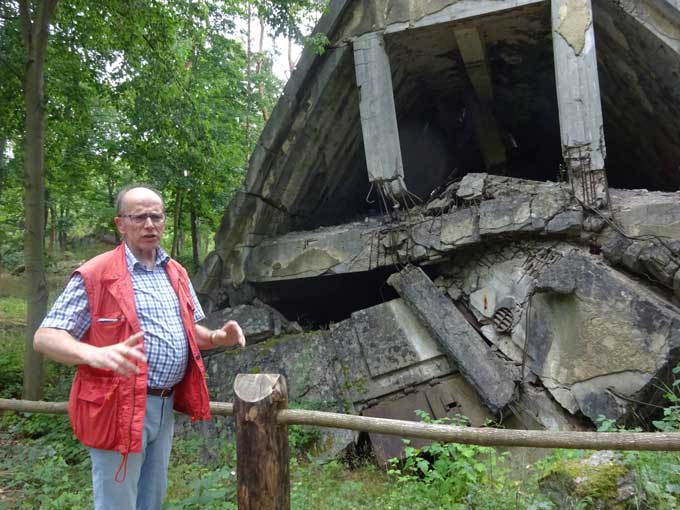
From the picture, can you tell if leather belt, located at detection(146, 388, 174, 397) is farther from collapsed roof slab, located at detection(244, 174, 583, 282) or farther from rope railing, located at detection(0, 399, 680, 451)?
collapsed roof slab, located at detection(244, 174, 583, 282)

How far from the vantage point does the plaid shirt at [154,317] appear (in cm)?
231

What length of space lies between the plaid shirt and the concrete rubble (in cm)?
→ 369

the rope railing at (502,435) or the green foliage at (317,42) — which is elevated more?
the green foliage at (317,42)

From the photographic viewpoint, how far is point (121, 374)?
2.09 meters

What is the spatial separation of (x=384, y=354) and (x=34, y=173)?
174 inches

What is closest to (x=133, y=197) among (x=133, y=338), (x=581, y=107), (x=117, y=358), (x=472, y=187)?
(x=133, y=338)

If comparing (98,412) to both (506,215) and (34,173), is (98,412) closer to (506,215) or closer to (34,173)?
(506,215)

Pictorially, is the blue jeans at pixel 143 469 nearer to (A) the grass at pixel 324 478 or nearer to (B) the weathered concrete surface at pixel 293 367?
(A) the grass at pixel 324 478

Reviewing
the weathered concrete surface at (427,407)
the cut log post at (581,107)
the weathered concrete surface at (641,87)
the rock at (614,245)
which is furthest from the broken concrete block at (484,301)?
the weathered concrete surface at (641,87)

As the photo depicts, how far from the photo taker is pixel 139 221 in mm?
2521

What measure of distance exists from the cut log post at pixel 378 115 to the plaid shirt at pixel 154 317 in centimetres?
406

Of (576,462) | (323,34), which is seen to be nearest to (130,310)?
(576,462)

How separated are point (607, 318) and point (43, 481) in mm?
5105

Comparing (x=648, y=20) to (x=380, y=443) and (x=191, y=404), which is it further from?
(x=191, y=404)
